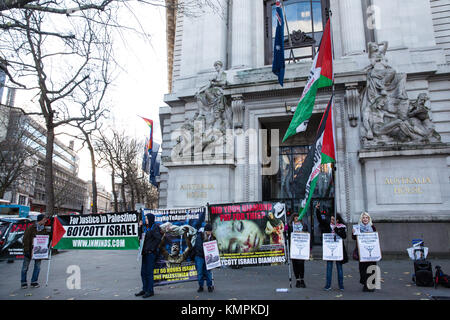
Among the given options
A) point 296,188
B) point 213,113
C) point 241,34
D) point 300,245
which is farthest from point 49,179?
point 300,245

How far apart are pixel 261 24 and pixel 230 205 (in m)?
14.4

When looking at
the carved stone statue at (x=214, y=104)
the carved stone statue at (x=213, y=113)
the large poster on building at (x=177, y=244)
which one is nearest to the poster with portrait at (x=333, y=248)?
the large poster on building at (x=177, y=244)

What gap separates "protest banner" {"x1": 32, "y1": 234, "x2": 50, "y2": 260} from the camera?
8.91m

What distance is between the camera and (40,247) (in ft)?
29.6

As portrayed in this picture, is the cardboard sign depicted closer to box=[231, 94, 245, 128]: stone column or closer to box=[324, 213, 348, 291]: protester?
box=[324, 213, 348, 291]: protester

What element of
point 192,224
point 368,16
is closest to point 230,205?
point 192,224

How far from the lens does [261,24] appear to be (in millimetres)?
19328

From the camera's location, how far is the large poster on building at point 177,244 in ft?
25.9

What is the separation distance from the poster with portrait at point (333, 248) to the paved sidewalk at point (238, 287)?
770 mm

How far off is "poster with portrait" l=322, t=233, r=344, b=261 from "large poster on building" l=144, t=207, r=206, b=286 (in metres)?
3.29

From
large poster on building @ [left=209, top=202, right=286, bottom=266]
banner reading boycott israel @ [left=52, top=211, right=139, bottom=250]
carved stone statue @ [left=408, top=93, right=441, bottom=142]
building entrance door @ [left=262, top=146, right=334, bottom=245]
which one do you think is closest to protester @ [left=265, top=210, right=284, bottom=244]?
large poster on building @ [left=209, top=202, right=286, bottom=266]

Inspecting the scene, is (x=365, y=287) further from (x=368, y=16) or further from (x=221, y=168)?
(x=368, y=16)

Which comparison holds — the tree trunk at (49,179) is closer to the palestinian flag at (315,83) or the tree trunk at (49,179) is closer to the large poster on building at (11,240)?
the large poster on building at (11,240)

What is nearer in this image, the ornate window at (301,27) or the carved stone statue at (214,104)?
the carved stone statue at (214,104)
